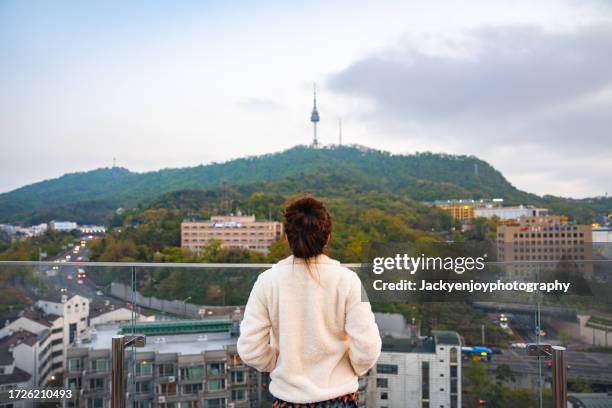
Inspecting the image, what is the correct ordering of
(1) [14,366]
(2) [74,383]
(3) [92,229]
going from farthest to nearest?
1. (3) [92,229]
2. (1) [14,366]
3. (2) [74,383]

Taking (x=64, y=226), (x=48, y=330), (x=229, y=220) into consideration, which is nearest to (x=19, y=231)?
(x=64, y=226)

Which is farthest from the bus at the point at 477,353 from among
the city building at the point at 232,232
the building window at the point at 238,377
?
the city building at the point at 232,232

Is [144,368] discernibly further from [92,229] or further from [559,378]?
[92,229]

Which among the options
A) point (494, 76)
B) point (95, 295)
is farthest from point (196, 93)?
point (95, 295)

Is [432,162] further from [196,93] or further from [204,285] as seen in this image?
[204,285]

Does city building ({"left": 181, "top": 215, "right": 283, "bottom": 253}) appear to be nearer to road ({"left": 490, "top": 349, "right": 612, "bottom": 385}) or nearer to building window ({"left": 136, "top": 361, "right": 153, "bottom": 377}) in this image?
building window ({"left": 136, "top": 361, "right": 153, "bottom": 377})

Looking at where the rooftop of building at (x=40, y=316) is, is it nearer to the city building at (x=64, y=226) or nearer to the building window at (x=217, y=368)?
the building window at (x=217, y=368)

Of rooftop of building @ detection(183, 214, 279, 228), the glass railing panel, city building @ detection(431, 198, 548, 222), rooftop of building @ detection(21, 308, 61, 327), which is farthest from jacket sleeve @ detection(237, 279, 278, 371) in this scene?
rooftop of building @ detection(183, 214, 279, 228)
